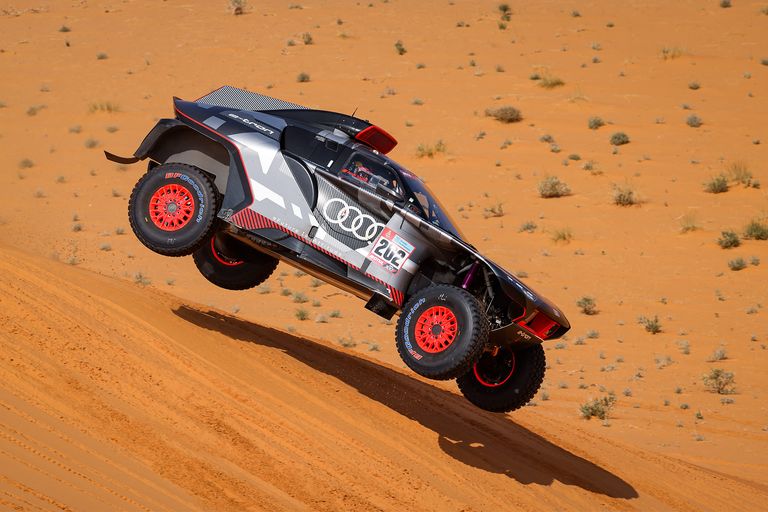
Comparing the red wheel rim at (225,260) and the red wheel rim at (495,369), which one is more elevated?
the red wheel rim at (495,369)

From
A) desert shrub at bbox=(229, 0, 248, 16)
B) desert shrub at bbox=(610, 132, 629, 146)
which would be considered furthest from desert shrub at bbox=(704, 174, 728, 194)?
desert shrub at bbox=(229, 0, 248, 16)

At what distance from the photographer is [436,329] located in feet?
33.5

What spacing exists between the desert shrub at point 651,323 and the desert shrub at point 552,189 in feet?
23.3

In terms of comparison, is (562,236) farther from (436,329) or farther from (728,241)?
(436,329)

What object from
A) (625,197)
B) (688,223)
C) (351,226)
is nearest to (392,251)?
(351,226)

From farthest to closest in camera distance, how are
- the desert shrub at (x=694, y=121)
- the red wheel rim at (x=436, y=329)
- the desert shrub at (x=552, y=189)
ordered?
the desert shrub at (x=694, y=121) → the desert shrub at (x=552, y=189) → the red wheel rim at (x=436, y=329)

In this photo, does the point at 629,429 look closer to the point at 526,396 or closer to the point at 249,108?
the point at 526,396

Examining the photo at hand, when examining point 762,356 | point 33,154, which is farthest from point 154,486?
point 33,154

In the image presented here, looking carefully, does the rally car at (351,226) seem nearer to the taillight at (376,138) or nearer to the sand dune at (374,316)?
the taillight at (376,138)

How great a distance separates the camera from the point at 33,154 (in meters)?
30.1

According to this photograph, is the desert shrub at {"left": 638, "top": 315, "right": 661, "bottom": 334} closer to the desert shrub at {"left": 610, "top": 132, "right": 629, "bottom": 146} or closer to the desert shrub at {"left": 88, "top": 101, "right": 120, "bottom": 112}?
the desert shrub at {"left": 610, "top": 132, "right": 629, "bottom": 146}

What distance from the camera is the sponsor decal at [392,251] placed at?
10750 millimetres

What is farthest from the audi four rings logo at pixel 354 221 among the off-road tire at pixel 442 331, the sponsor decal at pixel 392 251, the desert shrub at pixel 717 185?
the desert shrub at pixel 717 185

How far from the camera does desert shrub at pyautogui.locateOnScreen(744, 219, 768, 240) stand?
24.7 metres
